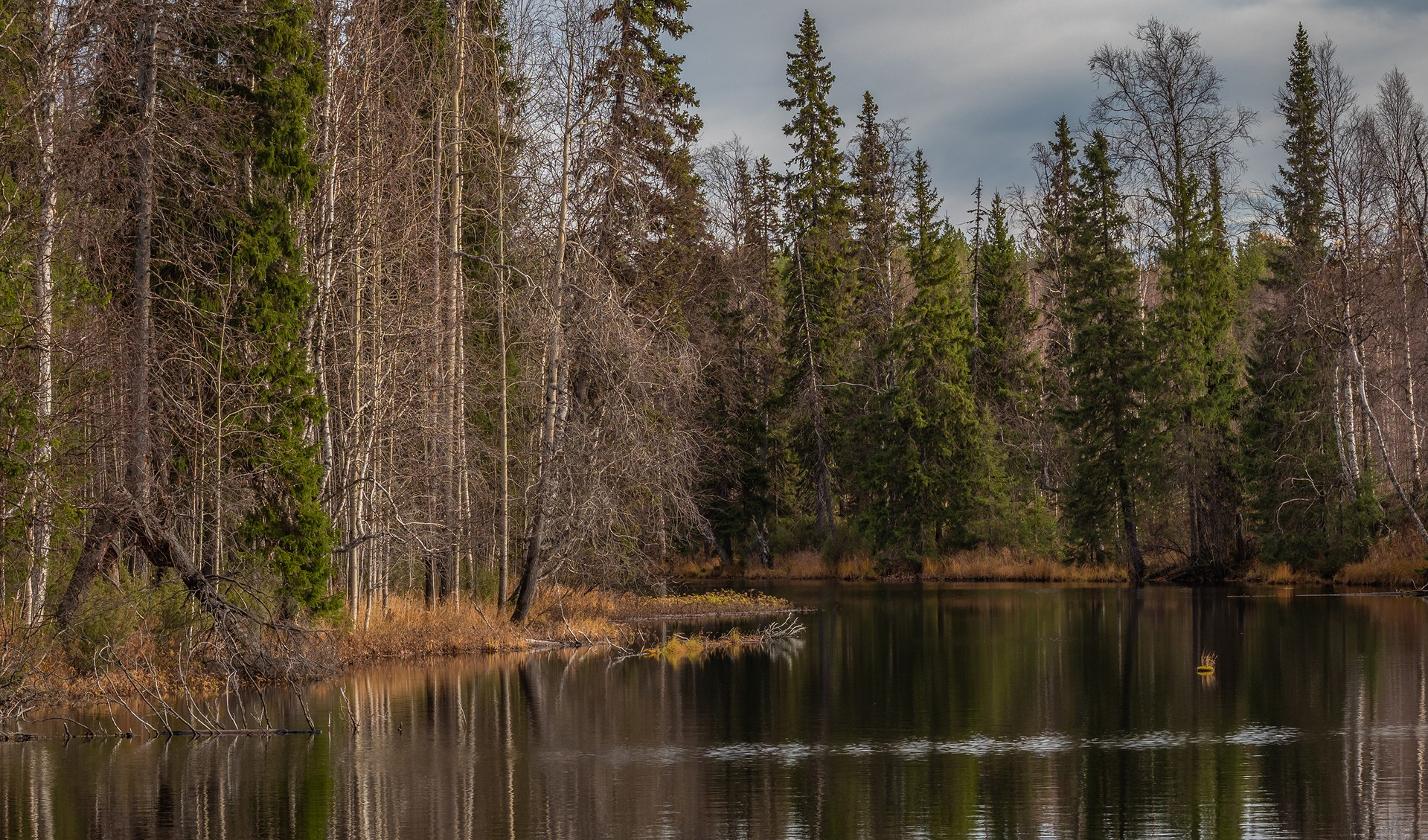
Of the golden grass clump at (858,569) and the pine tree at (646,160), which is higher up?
the pine tree at (646,160)

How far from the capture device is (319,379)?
956 inches

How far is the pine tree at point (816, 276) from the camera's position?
54.2 meters

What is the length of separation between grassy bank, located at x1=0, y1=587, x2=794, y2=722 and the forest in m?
0.46

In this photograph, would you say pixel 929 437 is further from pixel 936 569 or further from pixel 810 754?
pixel 810 754

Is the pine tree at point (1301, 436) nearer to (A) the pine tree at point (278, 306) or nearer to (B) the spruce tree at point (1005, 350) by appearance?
(B) the spruce tree at point (1005, 350)

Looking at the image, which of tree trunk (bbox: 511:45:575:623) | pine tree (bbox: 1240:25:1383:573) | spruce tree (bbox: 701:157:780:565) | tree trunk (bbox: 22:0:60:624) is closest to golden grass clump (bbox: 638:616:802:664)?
tree trunk (bbox: 511:45:575:623)

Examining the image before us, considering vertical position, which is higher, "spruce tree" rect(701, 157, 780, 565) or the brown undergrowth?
"spruce tree" rect(701, 157, 780, 565)

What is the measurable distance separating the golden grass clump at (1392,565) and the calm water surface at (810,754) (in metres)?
16.0

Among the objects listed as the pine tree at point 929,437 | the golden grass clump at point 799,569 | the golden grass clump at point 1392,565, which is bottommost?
the golden grass clump at point 799,569

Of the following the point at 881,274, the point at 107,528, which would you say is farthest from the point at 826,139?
the point at 107,528

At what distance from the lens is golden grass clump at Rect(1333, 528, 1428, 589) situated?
40031 mm

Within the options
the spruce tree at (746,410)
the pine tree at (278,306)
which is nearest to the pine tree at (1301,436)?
the spruce tree at (746,410)

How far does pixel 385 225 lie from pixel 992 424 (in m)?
32.0

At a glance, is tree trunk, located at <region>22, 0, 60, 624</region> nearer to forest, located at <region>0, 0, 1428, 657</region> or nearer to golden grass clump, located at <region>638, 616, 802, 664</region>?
forest, located at <region>0, 0, 1428, 657</region>
